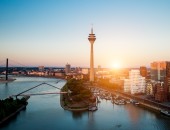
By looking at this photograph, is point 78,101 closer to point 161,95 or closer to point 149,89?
point 161,95

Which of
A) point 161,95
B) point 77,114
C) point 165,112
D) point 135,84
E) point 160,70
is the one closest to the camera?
point 165,112

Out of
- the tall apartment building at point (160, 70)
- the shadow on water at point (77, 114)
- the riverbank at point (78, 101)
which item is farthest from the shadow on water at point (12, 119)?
the tall apartment building at point (160, 70)

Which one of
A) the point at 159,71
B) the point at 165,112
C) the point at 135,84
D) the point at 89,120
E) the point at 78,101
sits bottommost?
the point at 89,120

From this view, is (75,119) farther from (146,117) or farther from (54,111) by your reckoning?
(146,117)

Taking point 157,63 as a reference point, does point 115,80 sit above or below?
below

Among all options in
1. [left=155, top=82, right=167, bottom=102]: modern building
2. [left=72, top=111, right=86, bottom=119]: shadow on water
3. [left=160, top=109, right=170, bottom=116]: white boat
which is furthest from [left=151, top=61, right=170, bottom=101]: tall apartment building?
[left=72, top=111, right=86, bottom=119]: shadow on water

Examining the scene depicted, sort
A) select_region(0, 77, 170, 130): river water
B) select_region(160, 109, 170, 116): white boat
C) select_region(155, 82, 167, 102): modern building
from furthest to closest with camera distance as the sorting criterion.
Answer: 1. select_region(155, 82, 167, 102): modern building
2. select_region(160, 109, 170, 116): white boat
3. select_region(0, 77, 170, 130): river water

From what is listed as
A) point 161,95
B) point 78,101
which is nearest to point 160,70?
point 161,95

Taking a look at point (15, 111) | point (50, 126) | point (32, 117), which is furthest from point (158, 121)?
point (15, 111)

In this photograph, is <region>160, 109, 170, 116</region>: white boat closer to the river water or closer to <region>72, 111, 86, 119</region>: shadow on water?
the river water

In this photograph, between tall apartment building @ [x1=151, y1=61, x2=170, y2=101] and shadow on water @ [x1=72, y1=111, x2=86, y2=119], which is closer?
shadow on water @ [x1=72, y1=111, x2=86, y2=119]

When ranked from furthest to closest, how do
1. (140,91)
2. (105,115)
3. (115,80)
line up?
(115,80) < (140,91) < (105,115)
